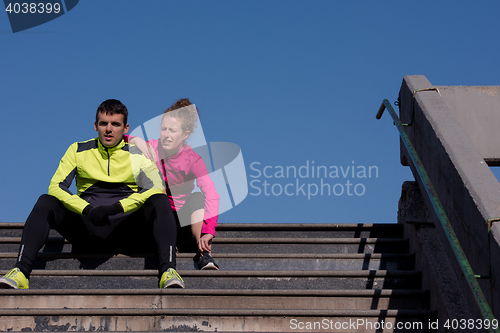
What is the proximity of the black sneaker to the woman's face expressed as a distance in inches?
35.3

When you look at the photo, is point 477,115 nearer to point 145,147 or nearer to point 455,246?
point 455,246

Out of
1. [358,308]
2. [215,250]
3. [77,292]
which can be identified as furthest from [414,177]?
[77,292]

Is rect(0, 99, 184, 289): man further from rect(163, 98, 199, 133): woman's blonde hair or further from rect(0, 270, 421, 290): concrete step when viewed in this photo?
rect(163, 98, 199, 133): woman's blonde hair

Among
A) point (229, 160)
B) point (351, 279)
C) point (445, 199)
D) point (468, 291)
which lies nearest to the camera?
point (468, 291)

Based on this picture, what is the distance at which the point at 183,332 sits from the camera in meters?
2.71

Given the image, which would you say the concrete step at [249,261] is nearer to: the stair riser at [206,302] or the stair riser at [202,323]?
the stair riser at [206,302]

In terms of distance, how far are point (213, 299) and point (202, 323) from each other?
0.26 m

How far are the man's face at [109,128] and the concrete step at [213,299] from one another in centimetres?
114

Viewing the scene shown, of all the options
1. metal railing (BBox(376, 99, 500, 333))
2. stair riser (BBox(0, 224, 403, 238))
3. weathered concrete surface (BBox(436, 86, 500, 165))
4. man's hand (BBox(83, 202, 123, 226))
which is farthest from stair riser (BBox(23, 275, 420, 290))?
weathered concrete surface (BBox(436, 86, 500, 165))

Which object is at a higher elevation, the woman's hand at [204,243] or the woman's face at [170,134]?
the woman's face at [170,134]

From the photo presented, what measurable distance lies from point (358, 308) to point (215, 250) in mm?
1290

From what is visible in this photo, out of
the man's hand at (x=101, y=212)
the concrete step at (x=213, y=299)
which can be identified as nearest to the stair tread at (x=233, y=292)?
the concrete step at (x=213, y=299)

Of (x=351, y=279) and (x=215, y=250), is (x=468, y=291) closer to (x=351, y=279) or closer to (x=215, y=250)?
(x=351, y=279)

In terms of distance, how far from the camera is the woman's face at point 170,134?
4.06 m
